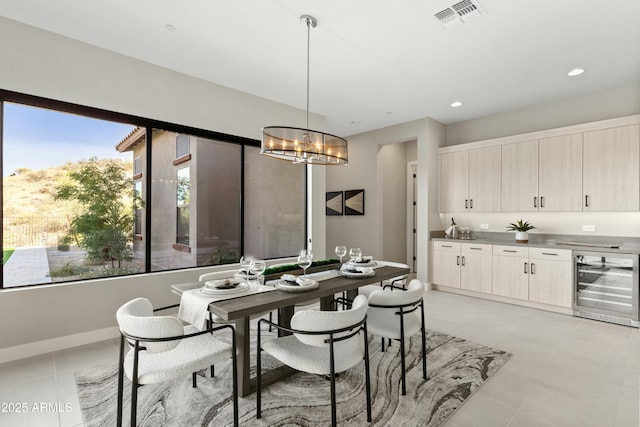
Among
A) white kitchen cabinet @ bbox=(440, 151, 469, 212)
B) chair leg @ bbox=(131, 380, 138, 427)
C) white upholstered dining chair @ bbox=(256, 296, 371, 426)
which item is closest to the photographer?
chair leg @ bbox=(131, 380, 138, 427)

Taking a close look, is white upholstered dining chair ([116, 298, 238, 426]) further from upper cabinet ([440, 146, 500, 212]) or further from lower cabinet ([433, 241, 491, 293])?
upper cabinet ([440, 146, 500, 212])

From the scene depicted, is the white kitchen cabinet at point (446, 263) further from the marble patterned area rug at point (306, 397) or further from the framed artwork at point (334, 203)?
the marble patterned area rug at point (306, 397)

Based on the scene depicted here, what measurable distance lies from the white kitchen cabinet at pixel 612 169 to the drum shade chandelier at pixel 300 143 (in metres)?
3.66

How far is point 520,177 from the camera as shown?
481cm

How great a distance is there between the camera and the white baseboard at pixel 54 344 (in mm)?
2828

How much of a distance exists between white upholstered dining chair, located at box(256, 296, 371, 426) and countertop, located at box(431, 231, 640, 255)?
11.8 ft

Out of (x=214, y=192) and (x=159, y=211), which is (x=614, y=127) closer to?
(x=214, y=192)

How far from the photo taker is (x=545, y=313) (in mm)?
4277

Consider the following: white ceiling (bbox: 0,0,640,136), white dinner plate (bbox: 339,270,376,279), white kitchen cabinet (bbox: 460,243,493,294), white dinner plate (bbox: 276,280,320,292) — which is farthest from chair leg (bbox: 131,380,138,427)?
white kitchen cabinet (bbox: 460,243,493,294)

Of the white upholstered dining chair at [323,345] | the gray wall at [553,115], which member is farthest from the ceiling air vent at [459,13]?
the gray wall at [553,115]

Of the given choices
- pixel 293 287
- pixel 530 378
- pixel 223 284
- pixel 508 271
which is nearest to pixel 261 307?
pixel 293 287

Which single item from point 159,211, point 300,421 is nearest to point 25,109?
point 159,211

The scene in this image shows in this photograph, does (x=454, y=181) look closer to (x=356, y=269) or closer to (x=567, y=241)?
(x=567, y=241)

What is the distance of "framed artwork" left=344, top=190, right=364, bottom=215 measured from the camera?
6559 millimetres
